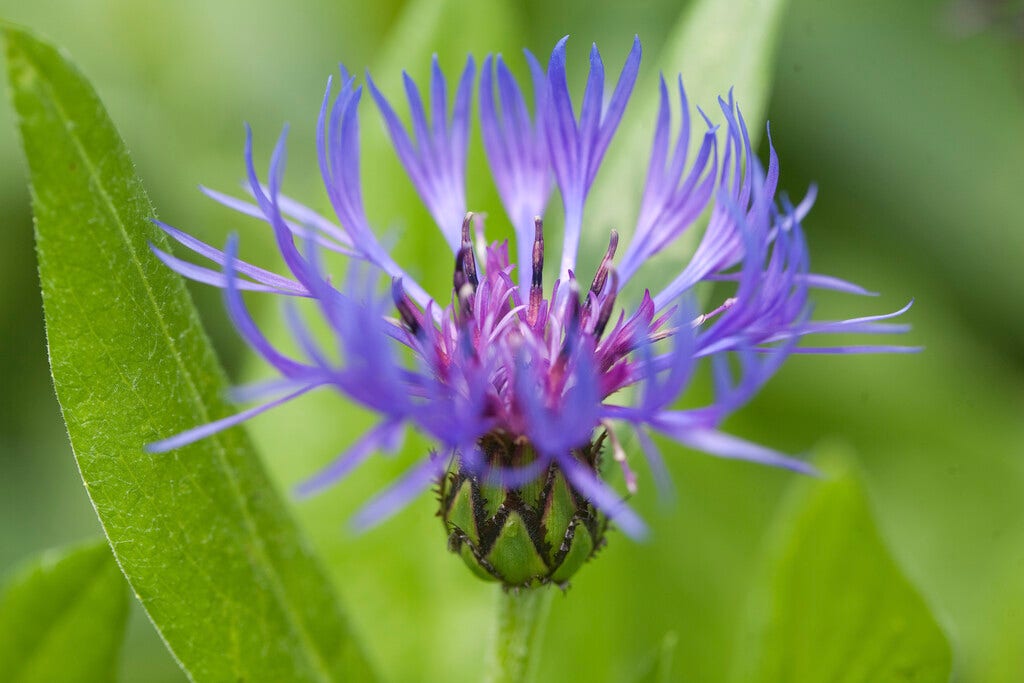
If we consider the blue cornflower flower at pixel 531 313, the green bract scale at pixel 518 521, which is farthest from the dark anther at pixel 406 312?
the green bract scale at pixel 518 521

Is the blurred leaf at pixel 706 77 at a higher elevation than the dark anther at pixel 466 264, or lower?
higher

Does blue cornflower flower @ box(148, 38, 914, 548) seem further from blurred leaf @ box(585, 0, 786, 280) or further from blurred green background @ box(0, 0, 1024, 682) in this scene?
blurred green background @ box(0, 0, 1024, 682)

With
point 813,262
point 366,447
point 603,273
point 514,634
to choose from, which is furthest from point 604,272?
point 813,262

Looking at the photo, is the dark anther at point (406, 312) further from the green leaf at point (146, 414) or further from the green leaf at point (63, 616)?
the green leaf at point (63, 616)

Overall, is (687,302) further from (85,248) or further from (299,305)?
(299,305)

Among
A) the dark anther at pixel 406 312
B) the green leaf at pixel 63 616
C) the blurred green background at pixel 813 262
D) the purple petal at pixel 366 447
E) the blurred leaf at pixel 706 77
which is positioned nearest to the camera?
the purple petal at pixel 366 447

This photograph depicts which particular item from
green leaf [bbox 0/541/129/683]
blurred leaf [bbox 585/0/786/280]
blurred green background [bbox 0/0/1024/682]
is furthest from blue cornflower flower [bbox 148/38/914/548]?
blurred green background [bbox 0/0/1024/682]

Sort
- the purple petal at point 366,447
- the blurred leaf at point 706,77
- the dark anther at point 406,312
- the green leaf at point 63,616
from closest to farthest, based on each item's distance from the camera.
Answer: the purple petal at point 366,447 < the dark anther at point 406,312 < the green leaf at point 63,616 < the blurred leaf at point 706,77

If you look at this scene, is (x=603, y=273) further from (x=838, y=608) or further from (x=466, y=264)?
(x=838, y=608)

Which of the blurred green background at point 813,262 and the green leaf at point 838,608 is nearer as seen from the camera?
the green leaf at point 838,608
